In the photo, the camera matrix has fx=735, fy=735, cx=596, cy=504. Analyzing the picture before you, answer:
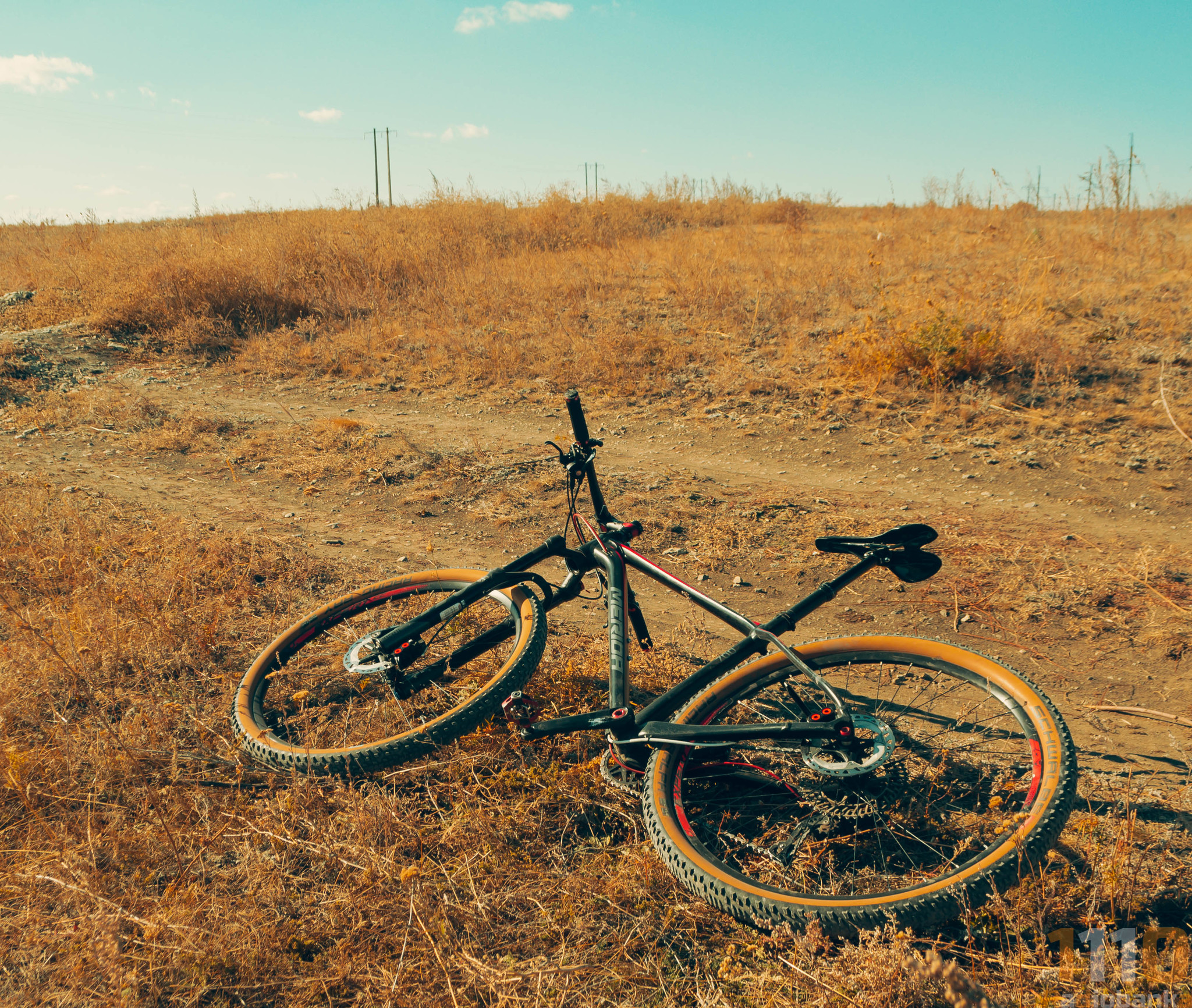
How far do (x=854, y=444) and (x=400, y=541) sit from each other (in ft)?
12.4

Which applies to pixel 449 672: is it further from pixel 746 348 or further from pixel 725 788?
pixel 746 348

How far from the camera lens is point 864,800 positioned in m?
2.33

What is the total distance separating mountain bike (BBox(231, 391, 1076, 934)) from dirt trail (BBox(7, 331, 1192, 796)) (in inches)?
31.2

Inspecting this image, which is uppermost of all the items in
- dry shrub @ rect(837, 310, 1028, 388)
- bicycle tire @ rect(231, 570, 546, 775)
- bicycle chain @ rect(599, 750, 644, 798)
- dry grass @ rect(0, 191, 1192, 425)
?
dry grass @ rect(0, 191, 1192, 425)

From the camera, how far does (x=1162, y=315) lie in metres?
7.64

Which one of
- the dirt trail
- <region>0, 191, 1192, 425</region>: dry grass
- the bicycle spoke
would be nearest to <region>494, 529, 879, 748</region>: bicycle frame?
the bicycle spoke

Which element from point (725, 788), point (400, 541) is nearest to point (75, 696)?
point (400, 541)

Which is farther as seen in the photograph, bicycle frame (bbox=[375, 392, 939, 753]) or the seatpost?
the seatpost

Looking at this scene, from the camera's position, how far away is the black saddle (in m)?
2.30

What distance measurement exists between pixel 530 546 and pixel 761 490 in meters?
1.80

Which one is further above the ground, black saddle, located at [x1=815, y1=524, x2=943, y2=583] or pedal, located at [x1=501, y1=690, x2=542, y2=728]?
black saddle, located at [x1=815, y1=524, x2=943, y2=583]

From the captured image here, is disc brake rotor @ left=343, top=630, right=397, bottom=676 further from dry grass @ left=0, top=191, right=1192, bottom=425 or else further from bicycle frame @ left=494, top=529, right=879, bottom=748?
dry grass @ left=0, top=191, right=1192, bottom=425

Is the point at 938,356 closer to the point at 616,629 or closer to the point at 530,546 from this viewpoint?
the point at 530,546

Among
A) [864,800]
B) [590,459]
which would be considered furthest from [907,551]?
[590,459]
